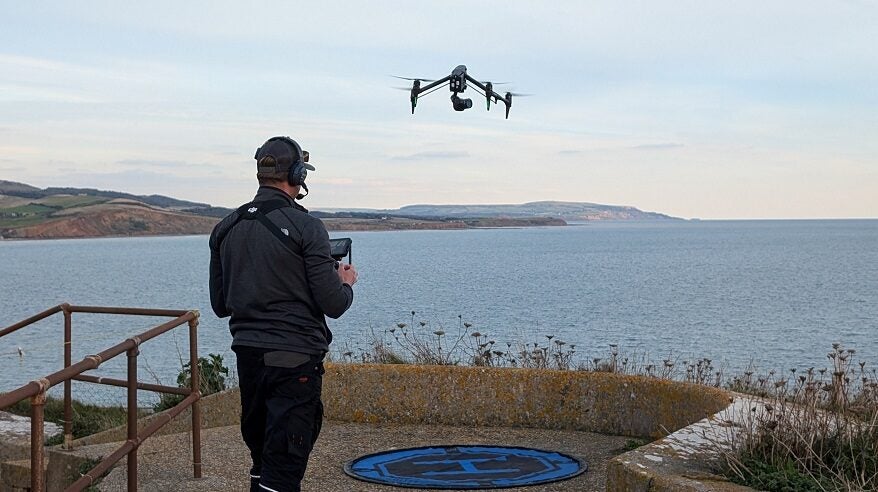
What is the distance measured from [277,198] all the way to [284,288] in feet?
1.42

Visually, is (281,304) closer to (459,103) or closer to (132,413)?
(132,413)

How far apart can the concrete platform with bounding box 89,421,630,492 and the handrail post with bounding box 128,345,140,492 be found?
0.46 metres

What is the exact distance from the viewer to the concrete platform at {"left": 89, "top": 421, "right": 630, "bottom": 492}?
6.61 m

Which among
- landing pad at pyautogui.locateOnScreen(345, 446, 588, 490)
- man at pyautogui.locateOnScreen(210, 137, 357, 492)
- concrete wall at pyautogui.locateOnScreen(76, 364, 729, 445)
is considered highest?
man at pyautogui.locateOnScreen(210, 137, 357, 492)

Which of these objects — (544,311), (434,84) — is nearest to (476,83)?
(434,84)

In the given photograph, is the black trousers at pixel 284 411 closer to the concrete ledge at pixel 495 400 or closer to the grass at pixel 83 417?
the concrete ledge at pixel 495 400

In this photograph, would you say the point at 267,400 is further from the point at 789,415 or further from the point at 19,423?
the point at 19,423

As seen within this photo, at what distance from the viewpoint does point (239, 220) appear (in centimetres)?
496

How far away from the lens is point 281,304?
4.84 meters

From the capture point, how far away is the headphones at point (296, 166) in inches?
194

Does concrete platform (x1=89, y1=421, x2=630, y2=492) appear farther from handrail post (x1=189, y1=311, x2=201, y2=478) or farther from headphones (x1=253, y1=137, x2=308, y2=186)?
headphones (x1=253, y1=137, x2=308, y2=186)

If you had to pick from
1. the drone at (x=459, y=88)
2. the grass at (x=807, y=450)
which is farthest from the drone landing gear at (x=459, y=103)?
the grass at (x=807, y=450)

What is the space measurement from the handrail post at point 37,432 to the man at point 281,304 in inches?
37.3

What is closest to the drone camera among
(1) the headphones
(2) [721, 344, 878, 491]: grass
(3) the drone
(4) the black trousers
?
(3) the drone
